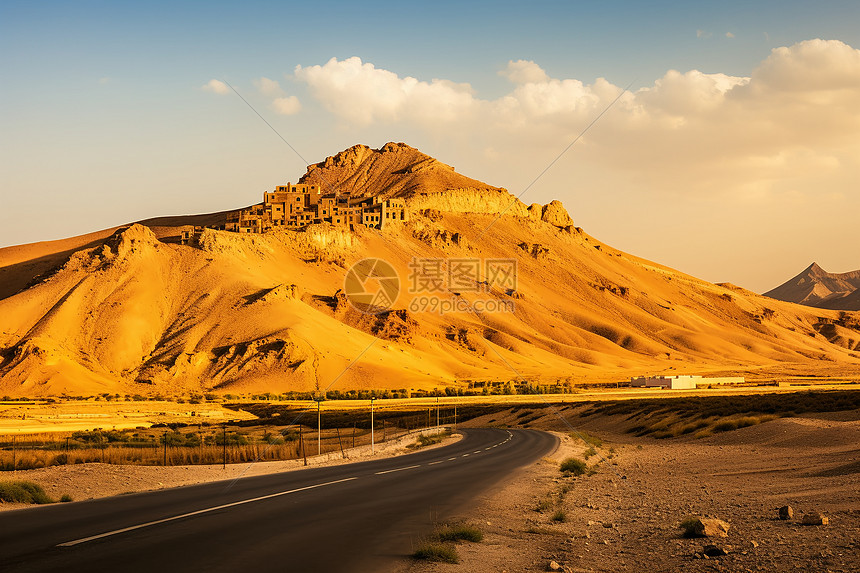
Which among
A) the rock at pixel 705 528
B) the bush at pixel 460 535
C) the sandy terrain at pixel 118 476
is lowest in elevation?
the sandy terrain at pixel 118 476

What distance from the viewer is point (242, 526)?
1298 cm

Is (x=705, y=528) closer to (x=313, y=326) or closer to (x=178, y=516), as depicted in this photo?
(x=178, y=516)

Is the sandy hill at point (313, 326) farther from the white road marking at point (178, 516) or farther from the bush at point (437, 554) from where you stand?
the bush at point (437, 554)

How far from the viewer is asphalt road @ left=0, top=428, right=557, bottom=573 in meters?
10.1

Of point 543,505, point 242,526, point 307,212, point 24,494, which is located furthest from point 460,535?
point 307,212

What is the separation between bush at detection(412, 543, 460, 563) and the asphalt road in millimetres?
420

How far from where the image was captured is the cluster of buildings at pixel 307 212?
165000mm

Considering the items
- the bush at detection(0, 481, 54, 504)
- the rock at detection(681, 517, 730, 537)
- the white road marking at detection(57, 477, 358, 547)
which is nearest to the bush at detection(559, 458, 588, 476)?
the white road marking at detection(57, 477, 358, 547)

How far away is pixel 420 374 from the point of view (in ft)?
393

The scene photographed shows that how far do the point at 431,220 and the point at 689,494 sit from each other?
180461mm

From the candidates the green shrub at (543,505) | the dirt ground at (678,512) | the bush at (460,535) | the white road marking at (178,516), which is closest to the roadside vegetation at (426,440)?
the dirt ground at (678,512)

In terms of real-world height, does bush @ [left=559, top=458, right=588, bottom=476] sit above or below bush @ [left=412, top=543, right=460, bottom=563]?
below

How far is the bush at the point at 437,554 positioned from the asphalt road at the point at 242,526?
42 cm

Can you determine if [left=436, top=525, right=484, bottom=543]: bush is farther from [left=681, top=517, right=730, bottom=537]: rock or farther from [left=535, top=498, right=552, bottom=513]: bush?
[left=535, top=498, right=552, bottom=513]: bush
